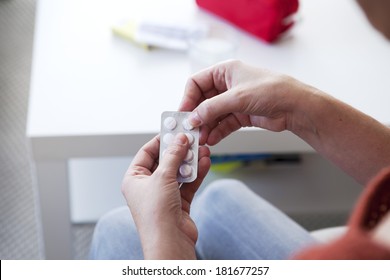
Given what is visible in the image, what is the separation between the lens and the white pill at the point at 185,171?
2.69 ft

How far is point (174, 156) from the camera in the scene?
0.78m

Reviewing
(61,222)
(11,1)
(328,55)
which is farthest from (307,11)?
(11,1)

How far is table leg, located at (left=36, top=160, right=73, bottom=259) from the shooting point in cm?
117

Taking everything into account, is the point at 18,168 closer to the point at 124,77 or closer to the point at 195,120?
the point at 124,77

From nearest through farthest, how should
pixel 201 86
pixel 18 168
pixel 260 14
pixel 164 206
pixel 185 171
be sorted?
pixel 164 206, pixel 185 171, pixel 201 86, pixel 260 14, pixel 18 168

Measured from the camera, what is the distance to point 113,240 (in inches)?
37.4

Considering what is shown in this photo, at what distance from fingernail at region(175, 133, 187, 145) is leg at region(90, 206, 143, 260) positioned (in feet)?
0.64

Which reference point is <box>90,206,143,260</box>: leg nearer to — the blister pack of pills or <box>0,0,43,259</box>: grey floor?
the blister pack of pills

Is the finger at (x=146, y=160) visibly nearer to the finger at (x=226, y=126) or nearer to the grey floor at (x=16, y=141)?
the finger at (x=226, y=126)

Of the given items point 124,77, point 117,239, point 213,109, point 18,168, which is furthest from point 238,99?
point 18,168

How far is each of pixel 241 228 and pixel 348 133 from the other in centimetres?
24

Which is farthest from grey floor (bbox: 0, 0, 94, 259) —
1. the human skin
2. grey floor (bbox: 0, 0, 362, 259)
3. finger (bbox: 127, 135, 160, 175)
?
the human skin
